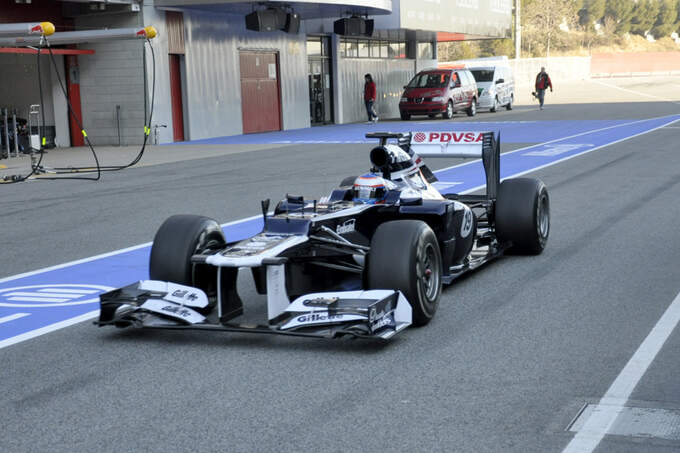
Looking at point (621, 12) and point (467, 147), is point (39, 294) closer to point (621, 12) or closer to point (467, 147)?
point (467, 147)

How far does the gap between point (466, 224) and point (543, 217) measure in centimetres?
140

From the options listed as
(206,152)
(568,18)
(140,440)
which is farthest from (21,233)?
(568,18)

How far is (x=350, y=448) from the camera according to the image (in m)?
4.00

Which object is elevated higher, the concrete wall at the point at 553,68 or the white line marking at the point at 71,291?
the concrete wall at the point at 553,68

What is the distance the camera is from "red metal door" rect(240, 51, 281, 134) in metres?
30.6

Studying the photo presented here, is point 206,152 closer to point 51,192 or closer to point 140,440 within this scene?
point 51,192

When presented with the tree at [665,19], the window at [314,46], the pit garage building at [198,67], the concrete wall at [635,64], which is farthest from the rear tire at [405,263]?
the tree at [665,19]

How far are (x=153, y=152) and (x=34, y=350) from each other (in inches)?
724

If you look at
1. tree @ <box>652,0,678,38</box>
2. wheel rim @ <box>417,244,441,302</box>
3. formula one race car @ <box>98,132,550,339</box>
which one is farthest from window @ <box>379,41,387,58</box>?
tree @ <box>652,0,678,38</box>

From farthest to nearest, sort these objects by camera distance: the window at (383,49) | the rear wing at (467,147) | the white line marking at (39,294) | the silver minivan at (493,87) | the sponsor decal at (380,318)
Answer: the window at (383,49)
the silver minivan at (493,87)
the rear wing at (467,147)
the white line marking at (39,294)
the sponsor decal at (380,318)

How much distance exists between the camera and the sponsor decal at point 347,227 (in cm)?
648

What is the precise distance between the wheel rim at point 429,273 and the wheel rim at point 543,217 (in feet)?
7.36

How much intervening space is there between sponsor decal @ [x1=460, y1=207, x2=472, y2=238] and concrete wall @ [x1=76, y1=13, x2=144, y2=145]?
19.7 m

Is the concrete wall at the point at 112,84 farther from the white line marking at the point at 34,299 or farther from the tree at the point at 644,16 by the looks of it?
the tree at the point at 644,16
